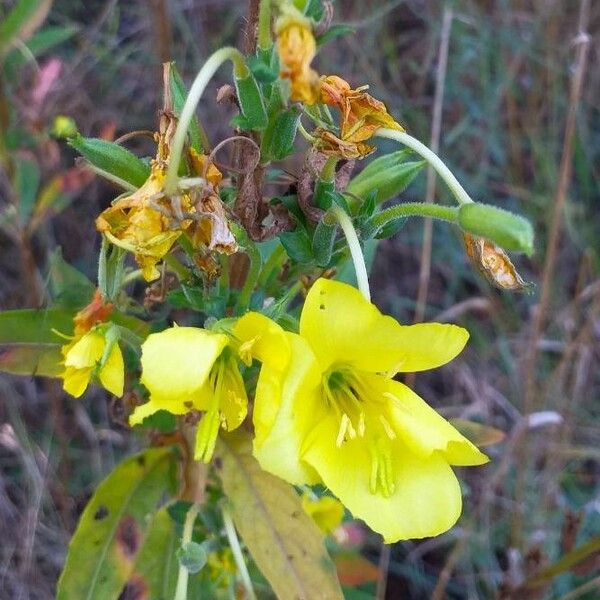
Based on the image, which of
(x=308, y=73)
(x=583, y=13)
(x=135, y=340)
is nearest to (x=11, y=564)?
(x=135, y=340)

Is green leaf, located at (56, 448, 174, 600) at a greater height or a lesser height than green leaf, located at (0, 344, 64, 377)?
lesser

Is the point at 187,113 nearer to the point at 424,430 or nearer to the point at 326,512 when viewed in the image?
the point at 424,430

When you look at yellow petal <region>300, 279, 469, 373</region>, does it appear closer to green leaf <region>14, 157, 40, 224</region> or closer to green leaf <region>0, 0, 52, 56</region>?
green leaf <region>14, 157, 40, 224</region>

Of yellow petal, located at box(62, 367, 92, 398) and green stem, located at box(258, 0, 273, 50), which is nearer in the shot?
green stem, located at box(258, 0, 273, 50)

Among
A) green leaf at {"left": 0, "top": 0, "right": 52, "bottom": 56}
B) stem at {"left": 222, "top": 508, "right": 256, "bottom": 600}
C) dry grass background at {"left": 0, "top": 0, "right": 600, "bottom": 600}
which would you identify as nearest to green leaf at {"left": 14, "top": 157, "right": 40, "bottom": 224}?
dry grass background at {"left": 0, "top": 0, "right": 600, "bottom": 600}

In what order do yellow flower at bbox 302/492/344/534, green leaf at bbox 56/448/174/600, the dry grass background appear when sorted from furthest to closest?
the dry grass background, yellow flower at bbox 302/492/344/534, green leaf at bbox 56/448/174/600

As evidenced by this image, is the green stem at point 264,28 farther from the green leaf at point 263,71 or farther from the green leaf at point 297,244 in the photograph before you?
the green leaf at point 297,244

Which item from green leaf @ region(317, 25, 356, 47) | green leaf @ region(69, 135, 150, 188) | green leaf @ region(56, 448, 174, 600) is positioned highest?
green leaf @ region(317, 25, 356, 47)
